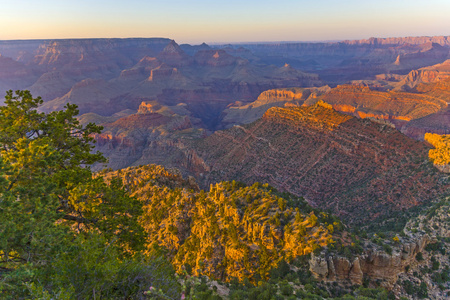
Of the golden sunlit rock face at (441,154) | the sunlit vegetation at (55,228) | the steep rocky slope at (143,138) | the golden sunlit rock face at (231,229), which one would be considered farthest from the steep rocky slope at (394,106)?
the sunlit vegetation at (55,228)

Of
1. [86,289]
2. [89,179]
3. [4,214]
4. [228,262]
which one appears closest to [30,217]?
[4,214]

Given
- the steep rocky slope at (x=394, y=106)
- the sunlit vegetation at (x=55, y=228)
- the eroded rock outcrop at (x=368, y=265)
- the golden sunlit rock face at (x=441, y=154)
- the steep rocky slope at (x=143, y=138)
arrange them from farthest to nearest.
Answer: the steep rocky slope at (x=394, y=106)
the steep rocky slope at (x=143, y=138)
the golden sunlit rock face at (x=441, y=154)
the eroded rock outcrop at (x=368, y=265)
the sunlit vegetation at (x=55, y=228)

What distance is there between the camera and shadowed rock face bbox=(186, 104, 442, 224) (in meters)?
48.5

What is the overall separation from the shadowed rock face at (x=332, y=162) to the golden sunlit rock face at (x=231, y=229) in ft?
84.8

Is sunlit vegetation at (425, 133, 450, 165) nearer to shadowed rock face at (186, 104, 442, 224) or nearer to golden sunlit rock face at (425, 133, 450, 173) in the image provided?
golden sunlit rock face at (425, 133, 450, 173)

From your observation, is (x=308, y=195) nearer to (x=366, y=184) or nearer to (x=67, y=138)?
(x=366, y=184)

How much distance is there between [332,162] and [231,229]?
146ft

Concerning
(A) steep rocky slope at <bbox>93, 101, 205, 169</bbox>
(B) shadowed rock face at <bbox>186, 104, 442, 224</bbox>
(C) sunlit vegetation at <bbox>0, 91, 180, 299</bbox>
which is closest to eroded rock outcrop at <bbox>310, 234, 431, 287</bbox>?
(C) sunlit vegetation at <bbox>0, 91, 180, 299</bbox>

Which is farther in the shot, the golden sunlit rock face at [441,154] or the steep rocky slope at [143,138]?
the steep rocky slope at [143,138]

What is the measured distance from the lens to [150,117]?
16725cm

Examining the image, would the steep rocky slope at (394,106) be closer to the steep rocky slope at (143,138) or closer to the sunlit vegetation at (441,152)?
the steep rocky slope at (143,138)

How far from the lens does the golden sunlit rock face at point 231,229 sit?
2352 centimetres

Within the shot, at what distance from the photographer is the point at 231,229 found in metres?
26.8

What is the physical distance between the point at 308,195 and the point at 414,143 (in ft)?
76.6
